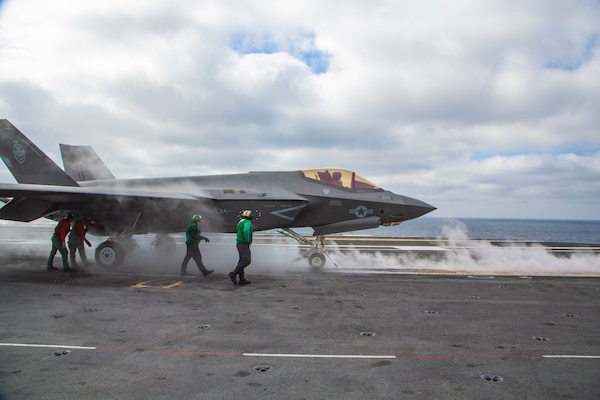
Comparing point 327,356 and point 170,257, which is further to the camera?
point 170,257

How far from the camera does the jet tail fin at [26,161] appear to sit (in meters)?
14.5

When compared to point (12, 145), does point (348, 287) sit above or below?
below

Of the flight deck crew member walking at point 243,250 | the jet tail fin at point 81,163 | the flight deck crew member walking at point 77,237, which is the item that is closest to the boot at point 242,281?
the flight deck crew member walking at point 243,250

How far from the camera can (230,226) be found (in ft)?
48.8

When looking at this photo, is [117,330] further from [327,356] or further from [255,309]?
[327,356]

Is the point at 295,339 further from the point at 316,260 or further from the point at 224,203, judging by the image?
the point at 224,203

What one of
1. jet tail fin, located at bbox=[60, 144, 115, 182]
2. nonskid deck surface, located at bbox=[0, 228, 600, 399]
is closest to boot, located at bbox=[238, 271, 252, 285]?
nonskid deck surface, located at bbox=[0, 228, 600, 399]

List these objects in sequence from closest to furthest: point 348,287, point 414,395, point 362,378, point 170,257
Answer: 1. point 414,395
2. point 362,378
3. point 348,287
4. point 170,257

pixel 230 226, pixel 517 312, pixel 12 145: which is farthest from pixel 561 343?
pixel 12 145

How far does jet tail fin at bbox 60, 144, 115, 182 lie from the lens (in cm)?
1870

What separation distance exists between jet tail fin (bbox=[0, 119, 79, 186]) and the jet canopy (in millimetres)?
8173

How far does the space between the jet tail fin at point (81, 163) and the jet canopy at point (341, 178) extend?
32.8ft

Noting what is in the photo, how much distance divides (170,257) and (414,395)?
47.7 ft

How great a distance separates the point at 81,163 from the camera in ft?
62.1
